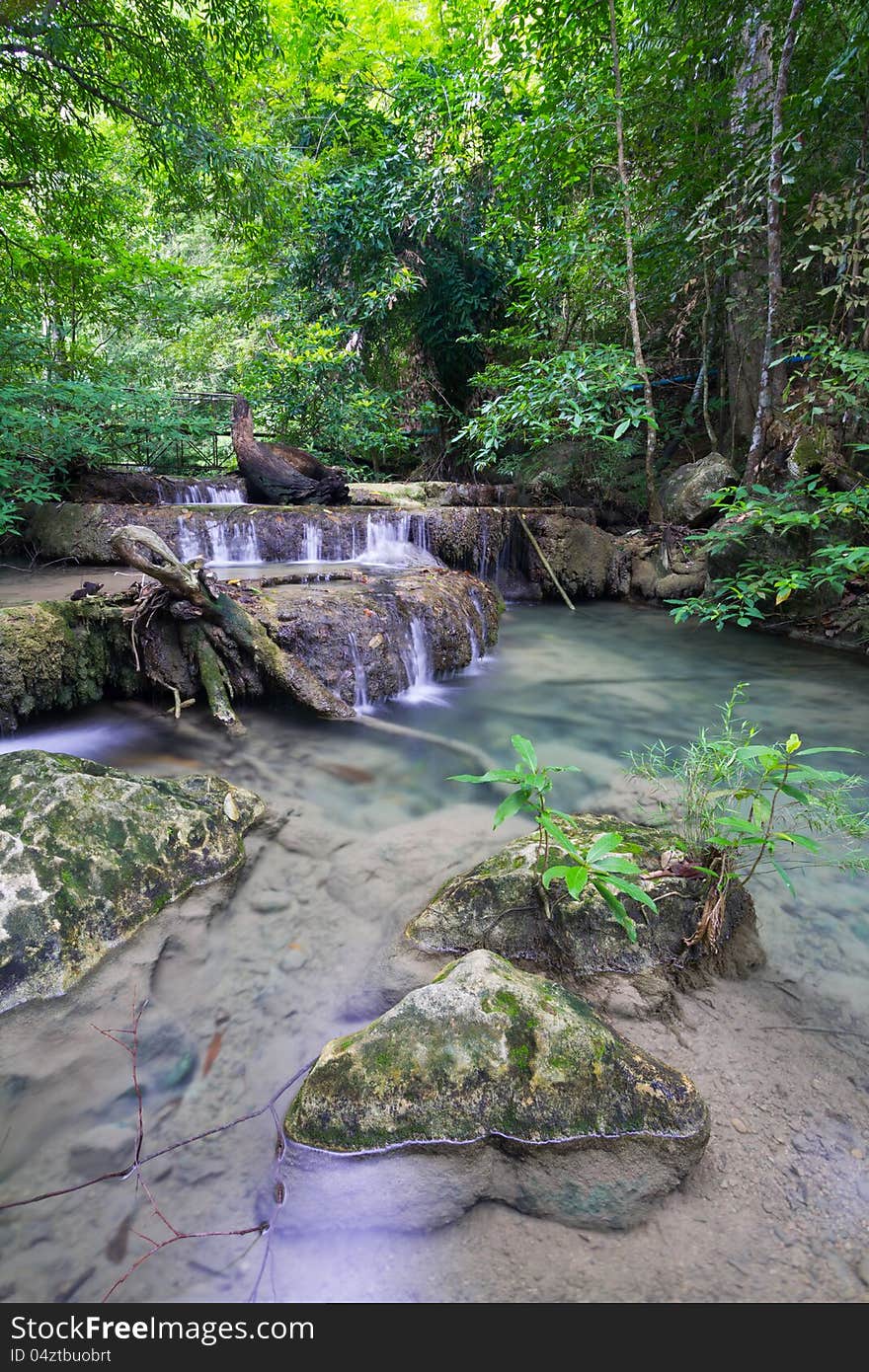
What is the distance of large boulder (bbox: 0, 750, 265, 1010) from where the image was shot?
1.94 meters

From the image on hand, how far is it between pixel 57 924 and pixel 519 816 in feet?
6.69

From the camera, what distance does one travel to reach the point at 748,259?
273 inches

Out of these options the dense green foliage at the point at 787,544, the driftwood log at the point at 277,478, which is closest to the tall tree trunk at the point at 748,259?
the dense green foliage at the point at 787,544

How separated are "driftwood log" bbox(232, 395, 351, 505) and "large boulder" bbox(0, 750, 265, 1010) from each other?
683 cm

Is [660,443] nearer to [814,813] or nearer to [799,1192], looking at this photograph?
[814,813]

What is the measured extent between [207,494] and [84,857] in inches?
309

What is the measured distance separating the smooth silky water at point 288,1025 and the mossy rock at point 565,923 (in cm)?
16

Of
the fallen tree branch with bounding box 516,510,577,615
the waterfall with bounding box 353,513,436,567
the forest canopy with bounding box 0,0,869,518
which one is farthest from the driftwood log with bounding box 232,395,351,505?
the fallen tree branch with bounding box 516,510,577,615

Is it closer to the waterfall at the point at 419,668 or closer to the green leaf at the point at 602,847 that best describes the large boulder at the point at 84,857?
the green leaf at the point at 602,847

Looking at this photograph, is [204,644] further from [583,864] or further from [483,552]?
[483,552]

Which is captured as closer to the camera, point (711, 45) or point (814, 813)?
point (814, 813)

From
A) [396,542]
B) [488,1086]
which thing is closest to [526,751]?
[488,1086]

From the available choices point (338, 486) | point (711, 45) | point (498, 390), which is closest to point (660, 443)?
point (498, 390)

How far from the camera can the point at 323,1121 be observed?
1466 millimetres
